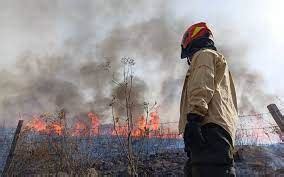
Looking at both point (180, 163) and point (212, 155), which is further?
point (180, 163)

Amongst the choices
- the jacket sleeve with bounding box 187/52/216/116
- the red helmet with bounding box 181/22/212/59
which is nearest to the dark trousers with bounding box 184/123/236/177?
the jacket sleeve with bounding box 187/52/216/116

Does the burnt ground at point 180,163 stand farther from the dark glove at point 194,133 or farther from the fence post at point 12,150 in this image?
the dark glove at point 194,133

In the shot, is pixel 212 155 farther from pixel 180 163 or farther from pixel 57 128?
pixel 57 128

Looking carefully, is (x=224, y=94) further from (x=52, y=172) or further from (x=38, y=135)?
(x=38, y=135)

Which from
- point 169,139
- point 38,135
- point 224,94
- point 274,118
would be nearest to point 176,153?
point 169,139

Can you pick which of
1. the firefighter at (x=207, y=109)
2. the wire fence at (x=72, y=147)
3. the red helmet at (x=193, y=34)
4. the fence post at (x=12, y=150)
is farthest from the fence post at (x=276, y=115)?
the fence post at (x=12, y=150)

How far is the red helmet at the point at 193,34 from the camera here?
124 inches

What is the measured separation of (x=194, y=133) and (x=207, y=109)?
25 cm

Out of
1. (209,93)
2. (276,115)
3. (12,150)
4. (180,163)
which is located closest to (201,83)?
(209,93)

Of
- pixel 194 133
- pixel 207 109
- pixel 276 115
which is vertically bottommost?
pixel 194 133

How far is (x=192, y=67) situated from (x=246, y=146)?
668cm

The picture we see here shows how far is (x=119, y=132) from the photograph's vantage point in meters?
7.89

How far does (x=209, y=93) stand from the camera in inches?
106

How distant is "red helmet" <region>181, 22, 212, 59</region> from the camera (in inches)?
124
